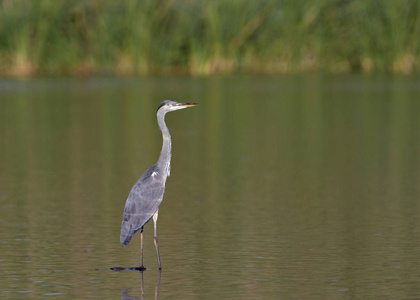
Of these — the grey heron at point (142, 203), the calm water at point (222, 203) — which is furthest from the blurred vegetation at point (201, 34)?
the grey heron at point (142, 203)

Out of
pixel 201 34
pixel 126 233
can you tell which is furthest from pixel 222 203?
pixel 201 34

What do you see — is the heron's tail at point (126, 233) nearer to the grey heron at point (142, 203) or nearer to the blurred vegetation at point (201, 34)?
the grey heron at point (142, 203)

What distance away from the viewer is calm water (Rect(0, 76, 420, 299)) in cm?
671

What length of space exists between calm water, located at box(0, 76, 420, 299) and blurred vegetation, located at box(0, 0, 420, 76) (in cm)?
994

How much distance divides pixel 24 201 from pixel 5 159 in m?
4.02

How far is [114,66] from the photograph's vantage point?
1350 inches

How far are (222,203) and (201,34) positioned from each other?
956 inches

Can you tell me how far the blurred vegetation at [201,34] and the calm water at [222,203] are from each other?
9.94 m

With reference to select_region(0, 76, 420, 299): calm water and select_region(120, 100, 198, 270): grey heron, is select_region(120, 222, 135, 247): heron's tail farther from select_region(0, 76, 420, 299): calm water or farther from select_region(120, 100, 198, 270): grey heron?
select_region(0, 76, 420, 299): calm water

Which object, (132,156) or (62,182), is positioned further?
(132,156)

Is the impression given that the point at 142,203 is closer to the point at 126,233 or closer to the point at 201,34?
the point at 126,233

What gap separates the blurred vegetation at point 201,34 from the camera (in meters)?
33.0

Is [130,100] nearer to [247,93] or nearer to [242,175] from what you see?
[247,93]

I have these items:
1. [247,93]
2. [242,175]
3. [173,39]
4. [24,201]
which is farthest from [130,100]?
[24,201]
